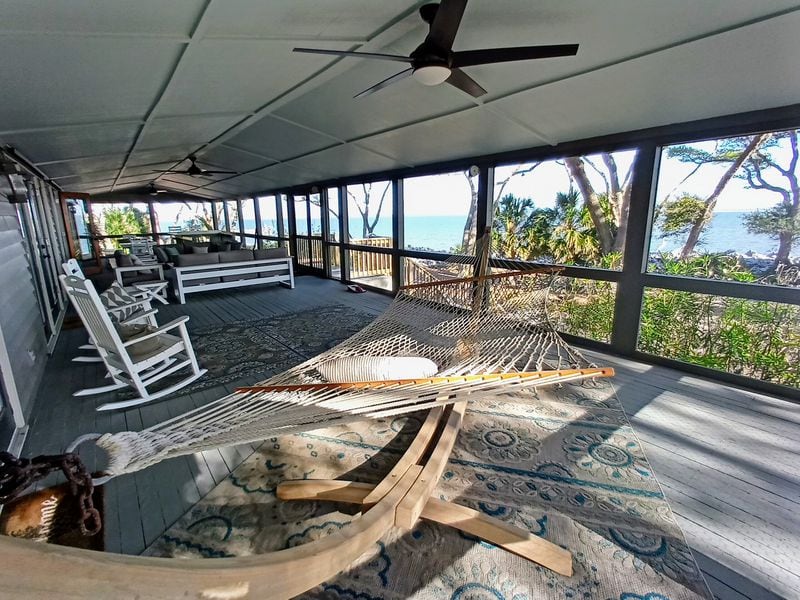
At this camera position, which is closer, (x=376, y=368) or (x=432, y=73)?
(x=432, y=73)

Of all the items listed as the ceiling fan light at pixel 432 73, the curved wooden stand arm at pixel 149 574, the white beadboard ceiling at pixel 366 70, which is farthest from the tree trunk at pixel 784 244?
the curved wooden stand arm at pixel 149 574

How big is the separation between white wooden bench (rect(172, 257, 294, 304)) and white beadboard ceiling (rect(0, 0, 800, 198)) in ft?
7.54

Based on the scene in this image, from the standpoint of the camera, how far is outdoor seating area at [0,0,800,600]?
1.47 m

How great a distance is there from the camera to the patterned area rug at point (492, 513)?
1458 millimetres

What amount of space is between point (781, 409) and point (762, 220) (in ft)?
12.0

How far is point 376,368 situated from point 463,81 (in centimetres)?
197

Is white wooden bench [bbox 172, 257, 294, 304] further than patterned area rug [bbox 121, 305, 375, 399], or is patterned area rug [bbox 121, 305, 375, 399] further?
white wooden bench [bbox 172, 257, 294, 304]

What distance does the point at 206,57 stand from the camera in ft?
8.32

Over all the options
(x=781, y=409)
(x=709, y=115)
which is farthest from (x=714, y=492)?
(x=709, y=115)

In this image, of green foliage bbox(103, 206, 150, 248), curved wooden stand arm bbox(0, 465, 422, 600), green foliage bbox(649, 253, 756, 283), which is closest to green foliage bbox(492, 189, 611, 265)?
green foliage bbox(649, 253, 756, 283)

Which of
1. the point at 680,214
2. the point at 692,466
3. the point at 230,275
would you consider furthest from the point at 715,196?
the point at 230,275

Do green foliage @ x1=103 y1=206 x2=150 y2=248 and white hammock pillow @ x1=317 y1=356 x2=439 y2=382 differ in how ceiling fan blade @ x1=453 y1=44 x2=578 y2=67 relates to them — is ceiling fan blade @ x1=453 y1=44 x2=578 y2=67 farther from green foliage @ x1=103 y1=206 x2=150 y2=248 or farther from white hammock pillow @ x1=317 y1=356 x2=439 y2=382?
green foliage @ x1=103 y1=206 x2=150 y2=248

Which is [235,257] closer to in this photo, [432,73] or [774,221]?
[432,73]

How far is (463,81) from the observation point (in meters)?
2.41
